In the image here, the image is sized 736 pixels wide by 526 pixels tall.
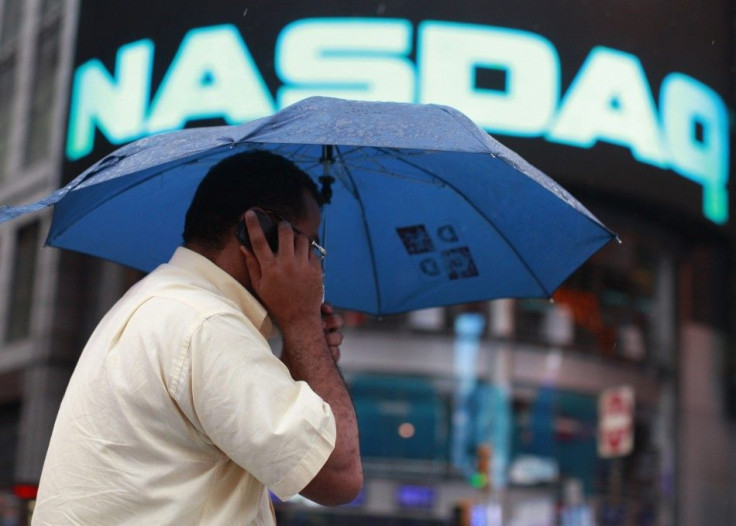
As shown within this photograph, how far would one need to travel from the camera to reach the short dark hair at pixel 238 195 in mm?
2670

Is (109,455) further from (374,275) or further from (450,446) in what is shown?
(450,446)

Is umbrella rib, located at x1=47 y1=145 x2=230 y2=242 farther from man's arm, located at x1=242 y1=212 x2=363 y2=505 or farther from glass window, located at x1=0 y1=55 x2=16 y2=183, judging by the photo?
glass window, located at x1=0 y1=55 x2=16 y2=183

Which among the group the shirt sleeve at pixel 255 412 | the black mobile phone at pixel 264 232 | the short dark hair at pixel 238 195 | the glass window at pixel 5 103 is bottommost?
the glass window at pixel 5 103

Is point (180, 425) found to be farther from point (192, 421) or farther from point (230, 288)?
point (230, 288)

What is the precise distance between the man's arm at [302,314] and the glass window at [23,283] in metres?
9.00

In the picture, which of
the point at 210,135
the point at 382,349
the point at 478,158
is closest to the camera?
the point at 210,135

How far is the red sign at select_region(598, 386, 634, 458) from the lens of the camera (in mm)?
20812

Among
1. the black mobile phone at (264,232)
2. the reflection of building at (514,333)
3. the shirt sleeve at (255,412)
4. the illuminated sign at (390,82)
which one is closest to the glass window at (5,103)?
the reflection of building at (514,333)

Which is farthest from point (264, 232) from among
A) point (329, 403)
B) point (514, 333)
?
point (514, 333)

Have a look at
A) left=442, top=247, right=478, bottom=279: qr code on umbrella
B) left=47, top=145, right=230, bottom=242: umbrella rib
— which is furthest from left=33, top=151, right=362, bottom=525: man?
left=442, top=247, right=478, bottom=279: qr code on umbrella

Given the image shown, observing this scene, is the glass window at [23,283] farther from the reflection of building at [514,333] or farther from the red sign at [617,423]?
the red sign at [617,423]

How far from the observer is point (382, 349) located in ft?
66.7

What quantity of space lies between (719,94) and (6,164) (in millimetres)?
7402

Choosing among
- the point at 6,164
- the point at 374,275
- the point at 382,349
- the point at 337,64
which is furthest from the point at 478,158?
the point at 382,349
